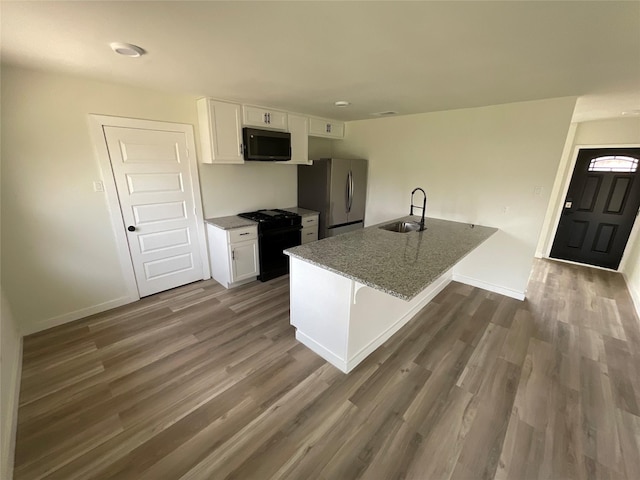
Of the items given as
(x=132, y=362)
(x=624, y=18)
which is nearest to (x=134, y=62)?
(x=132, y=362)

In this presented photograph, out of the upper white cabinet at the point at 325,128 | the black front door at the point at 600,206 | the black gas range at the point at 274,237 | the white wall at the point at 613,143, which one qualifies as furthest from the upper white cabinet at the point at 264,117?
the black front door at the point at 600,206

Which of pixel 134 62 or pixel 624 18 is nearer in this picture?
pixel 624 18

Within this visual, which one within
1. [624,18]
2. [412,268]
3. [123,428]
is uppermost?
[624,18]

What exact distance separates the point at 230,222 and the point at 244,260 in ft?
1.76

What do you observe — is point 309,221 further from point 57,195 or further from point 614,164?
point 614,164

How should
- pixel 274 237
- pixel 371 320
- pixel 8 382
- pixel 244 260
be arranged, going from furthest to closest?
pixel 274 237
pixel 244 260
pixel 371 320
pixel 8 382

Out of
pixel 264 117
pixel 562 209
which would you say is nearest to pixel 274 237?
pixel 264 117

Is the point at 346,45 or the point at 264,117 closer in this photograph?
the point at 346,45

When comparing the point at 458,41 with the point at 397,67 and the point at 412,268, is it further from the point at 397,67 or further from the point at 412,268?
the point at 412,268

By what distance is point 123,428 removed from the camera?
170 cm

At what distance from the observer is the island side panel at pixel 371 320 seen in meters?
2.09

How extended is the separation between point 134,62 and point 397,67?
6.41 feet

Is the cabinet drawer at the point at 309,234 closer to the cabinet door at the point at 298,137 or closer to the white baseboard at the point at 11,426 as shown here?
the cabinet door at the point at 298,137

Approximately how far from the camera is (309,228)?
420cm
